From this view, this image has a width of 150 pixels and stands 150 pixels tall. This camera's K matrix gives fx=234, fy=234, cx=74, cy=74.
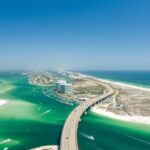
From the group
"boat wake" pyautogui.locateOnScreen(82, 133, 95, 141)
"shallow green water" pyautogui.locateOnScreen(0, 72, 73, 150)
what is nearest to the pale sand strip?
"shallow green water" pyautogui.locateOnScreen(0, 72, 73, 150)

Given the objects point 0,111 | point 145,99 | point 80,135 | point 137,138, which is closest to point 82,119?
point 80,135

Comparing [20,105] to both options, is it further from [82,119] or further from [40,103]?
[82,119]

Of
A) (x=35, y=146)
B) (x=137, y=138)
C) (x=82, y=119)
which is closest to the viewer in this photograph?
(x=35, y=146)

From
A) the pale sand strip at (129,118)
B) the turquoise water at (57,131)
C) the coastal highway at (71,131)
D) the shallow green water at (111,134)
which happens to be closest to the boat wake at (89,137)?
the shallow green water at (111,134)

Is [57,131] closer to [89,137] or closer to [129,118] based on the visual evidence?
[89,137]

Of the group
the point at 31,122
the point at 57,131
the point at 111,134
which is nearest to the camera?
the point at 111,134

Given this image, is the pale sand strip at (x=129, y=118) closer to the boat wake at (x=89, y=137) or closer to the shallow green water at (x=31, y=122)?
the shallow green water at (x=31, y=122)

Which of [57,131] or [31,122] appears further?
[31,122]

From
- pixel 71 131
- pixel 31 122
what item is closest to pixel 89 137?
pixel 71 131

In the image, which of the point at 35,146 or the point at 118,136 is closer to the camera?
the point at 35,146

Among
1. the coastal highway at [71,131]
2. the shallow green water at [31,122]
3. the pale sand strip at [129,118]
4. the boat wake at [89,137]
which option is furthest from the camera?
the pale sand strip at [129,118]

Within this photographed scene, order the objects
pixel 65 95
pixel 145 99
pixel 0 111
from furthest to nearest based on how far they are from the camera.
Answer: pixel 65 95, pixel 145 99, pixel 0 111
